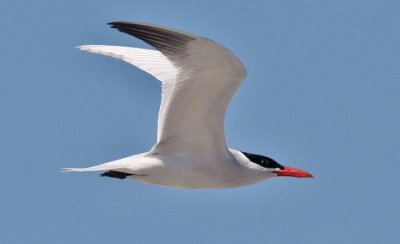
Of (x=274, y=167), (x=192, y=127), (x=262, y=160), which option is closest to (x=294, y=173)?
(x=274, y=167)

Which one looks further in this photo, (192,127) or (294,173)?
(294,173)

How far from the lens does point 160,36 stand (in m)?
11.4

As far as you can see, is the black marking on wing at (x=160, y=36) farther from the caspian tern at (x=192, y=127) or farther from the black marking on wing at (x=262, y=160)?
the black marking on wing at (x=262, y=160)

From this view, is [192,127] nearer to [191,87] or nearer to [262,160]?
[191,87]

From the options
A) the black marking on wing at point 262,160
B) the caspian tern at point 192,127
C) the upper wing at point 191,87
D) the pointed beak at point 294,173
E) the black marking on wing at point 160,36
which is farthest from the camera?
the pointed beak at point 294,173

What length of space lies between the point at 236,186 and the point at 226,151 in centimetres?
40

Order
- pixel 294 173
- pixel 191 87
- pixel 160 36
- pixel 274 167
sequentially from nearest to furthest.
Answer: pixel 160 36 → pixel 191 87 → pixel 274 167 → pixel 294 173

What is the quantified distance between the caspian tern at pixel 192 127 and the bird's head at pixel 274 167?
1 centimetres

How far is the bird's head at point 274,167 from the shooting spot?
12.8m

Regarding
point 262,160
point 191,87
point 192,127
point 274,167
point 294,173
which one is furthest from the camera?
point 294,173

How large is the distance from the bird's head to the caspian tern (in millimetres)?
11

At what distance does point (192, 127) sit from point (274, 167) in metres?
1.17

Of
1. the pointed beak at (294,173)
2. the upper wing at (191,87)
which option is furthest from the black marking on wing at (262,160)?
the upper wing at (191,87)

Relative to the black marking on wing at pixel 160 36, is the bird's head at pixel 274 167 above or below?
below
